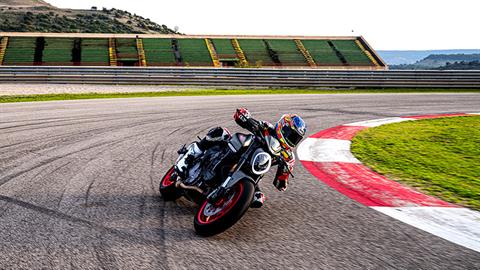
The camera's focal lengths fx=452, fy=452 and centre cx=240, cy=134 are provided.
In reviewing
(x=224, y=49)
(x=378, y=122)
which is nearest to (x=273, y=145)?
(x=378, y=122)

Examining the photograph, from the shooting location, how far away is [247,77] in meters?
23.8

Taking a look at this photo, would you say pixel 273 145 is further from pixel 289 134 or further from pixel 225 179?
pixel 225 179

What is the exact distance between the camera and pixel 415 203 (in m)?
4.64

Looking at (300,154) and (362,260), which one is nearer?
(362,260)

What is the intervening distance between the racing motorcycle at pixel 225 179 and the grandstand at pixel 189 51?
44.7m

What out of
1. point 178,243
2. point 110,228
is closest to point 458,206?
point 178,243

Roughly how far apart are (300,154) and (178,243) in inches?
157

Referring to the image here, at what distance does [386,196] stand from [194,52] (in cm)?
5033

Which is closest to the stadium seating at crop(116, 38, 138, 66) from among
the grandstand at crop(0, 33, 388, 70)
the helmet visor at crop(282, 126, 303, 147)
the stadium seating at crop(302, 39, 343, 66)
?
the grandstand at crop(0, 33, 388, 70)

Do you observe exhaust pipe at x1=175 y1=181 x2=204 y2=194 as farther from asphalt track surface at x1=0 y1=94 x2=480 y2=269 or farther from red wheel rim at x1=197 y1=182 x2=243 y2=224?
red wheel rim at x1=197 y1=182 x2=243 y2=224

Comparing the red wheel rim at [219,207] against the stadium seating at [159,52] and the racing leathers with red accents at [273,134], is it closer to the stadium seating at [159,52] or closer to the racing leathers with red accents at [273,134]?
the racing leathers with red accents at [273,134]

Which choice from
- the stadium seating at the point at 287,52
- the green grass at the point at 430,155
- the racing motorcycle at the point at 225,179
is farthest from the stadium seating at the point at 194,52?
the racing motorcycle at the point at 225,179

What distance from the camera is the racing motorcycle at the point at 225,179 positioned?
3551 mm

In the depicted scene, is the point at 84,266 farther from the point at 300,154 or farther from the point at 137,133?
the point at 137,133
